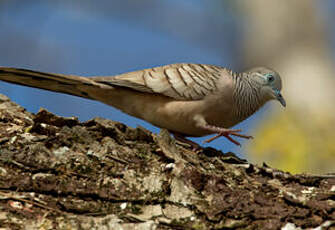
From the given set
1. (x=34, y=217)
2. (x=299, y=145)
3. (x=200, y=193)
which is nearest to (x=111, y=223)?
(x=34, y=217)

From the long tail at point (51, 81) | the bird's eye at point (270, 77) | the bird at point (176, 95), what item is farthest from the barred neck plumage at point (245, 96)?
the long tail at point (51, 81)

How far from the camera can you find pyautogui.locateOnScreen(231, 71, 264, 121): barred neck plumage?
342 centimetres

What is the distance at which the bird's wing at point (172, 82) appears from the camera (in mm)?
3252

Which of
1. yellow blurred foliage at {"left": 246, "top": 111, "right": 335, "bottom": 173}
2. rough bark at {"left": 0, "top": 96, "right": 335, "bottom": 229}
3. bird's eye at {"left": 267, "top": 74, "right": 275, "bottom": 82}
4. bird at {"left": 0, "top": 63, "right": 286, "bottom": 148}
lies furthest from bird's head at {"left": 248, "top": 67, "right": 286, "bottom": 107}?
rough bark at {"left": 0, "top": 96, "right": 335, "bottom": 229}

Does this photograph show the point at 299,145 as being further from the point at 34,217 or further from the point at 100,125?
the point at 34,217

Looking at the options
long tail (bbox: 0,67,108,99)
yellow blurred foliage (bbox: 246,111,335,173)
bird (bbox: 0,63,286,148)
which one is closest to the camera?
long tail (bbox: 0,67,108,99)

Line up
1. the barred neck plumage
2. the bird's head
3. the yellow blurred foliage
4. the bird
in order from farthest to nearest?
the yellow blurred foliage
the bird's head
the barred neck plumage
the bird

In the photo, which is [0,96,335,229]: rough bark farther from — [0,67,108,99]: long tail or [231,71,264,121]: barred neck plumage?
[231,71,264,121]: barred neck plumage

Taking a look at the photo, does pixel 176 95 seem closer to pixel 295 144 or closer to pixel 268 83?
pixel 268 83

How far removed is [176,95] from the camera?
3246 mm

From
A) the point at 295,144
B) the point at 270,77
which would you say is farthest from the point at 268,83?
the point at 295,144

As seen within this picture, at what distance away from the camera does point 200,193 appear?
207 centimetres

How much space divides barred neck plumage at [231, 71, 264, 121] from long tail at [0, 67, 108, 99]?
0.99 metres

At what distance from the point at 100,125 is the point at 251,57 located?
4.79m
